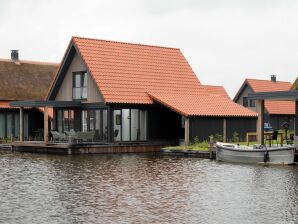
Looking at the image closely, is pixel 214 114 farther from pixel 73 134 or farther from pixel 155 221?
pixel 155 221

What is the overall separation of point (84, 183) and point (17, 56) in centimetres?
3943

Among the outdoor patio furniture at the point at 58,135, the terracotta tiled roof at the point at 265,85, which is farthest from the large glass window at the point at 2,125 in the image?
the terracotta tiled roof at the point at 265,85

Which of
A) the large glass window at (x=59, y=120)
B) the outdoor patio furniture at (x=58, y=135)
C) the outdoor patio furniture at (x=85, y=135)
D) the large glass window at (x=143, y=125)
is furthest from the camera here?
the large glass window at (x=59, y=120)

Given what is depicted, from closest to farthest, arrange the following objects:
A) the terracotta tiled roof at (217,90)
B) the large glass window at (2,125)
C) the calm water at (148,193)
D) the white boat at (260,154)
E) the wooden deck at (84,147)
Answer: the calm water at (148,193)
the white boat at (260,154)
the wooden deck at (84,147)
the large glass window at (2,125)
the terracotta tiled roof at (217,90)

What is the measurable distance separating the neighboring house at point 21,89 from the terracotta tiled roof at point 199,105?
1248 cm

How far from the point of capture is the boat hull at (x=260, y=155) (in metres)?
30.0

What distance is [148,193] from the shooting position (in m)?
19.4

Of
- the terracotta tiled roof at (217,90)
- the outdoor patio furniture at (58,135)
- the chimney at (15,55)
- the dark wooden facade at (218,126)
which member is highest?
the chimney at (15,55)

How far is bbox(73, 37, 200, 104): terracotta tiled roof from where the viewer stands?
43.2 m

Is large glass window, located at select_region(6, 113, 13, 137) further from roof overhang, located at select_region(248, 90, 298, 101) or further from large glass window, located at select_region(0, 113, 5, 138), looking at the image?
roof overhang, located at select_region(248, 90, 298, 101)

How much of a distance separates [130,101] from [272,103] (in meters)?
27.6

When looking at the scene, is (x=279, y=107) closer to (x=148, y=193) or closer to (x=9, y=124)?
(x=9, y=124)

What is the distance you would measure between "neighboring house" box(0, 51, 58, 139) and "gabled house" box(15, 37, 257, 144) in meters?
6.97

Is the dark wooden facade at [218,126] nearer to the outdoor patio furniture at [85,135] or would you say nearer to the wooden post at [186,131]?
the wooden post at [186,131]
